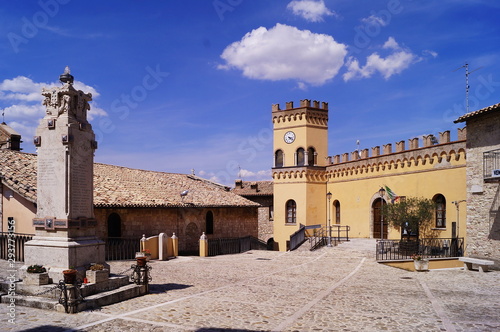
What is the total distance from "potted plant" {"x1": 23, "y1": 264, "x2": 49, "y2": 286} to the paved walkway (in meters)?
0.75

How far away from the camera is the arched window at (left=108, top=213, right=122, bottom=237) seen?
21.4 metres

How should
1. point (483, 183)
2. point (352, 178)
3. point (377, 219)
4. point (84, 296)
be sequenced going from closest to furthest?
1. point (84, 296)
2. point (483, 183)
3. point (377, 219)
4. point (352, 178)

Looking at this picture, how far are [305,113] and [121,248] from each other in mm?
17389

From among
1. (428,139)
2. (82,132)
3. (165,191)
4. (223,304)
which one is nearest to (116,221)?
(165,191)

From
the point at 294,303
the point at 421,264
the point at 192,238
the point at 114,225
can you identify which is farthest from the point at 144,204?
the point at 421,264

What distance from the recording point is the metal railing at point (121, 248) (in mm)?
19531

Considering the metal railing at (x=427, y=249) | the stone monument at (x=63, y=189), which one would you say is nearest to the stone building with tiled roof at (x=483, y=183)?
the metal railing at (x=427, y=249)

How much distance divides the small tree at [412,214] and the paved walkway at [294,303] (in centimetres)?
467

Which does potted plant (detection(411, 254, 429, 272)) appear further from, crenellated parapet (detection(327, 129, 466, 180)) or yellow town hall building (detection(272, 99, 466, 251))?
crenellated parapet (detection(327, 129, 466, 180))

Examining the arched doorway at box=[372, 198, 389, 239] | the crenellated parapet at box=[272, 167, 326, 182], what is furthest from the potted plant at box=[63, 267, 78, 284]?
the crenellated parapet at box=[272, 167, 326, 182]

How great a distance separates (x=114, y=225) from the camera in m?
21.6

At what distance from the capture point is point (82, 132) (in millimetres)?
10836

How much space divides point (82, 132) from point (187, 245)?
51.0ft

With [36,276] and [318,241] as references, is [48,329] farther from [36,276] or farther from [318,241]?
[318,241]
